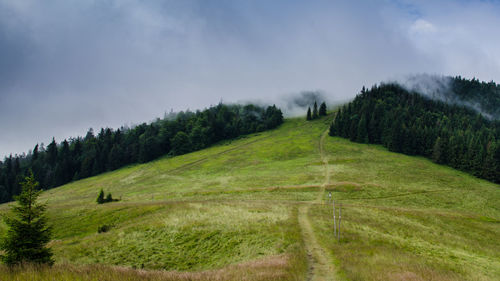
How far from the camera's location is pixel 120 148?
133500 millimetres

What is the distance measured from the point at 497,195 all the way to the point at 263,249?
224 feet

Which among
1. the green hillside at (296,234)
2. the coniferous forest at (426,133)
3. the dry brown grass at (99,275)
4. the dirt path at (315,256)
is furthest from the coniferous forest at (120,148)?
the dry brown grass at (99,275)

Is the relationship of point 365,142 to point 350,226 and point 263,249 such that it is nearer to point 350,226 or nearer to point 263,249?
point 350,226

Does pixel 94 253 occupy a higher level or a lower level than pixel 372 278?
lower

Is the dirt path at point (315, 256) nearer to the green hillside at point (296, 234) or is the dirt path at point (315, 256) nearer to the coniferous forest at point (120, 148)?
the green hillside at point (296, 234)

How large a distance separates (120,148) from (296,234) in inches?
5414

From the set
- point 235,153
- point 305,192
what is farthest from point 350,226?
point 235,153

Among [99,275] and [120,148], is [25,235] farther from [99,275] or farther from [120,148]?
[120,148]

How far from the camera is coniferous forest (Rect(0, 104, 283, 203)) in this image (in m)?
123

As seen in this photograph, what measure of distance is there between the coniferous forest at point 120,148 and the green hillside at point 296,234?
8035cm

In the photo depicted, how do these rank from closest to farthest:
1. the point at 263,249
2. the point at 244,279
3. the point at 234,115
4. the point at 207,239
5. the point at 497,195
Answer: the point at 244,279
the point at 263,249
the point at 207,239
the point at 497,195
the point at 234,115

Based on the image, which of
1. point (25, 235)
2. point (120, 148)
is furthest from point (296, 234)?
point (120, 148)

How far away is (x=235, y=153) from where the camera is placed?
10894 cm

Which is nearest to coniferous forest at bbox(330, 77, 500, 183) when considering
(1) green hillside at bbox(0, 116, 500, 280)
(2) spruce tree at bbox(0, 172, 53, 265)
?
(1) green hillside at bbox(0, 116, 500, 280)
